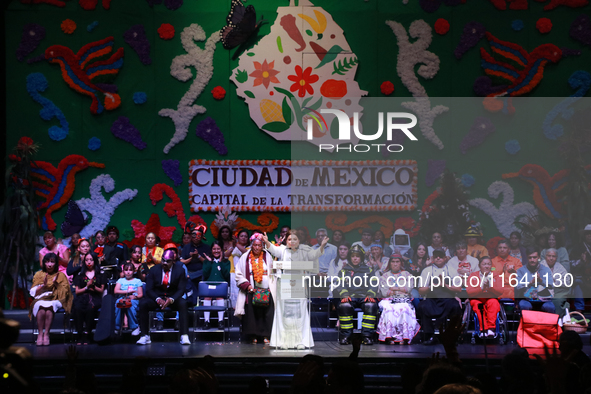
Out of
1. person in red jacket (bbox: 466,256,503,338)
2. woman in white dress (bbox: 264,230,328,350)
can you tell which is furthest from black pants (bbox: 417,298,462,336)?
woman in white dress (bbox: 264,230,328,350)

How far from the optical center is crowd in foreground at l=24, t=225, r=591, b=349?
313 inches

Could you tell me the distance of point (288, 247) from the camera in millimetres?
7992

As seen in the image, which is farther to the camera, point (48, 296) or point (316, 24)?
point (316, 24)

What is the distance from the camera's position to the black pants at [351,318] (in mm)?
7988

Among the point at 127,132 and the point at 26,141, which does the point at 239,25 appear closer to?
the point at 127,132

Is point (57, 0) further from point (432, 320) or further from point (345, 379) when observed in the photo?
point (345, 379)

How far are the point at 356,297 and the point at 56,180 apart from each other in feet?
17.9

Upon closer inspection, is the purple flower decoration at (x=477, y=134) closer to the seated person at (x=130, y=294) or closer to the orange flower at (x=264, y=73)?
the orange flower at (x=264, y=73)

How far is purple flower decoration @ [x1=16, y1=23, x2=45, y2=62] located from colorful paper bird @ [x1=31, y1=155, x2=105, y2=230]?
1.82 m

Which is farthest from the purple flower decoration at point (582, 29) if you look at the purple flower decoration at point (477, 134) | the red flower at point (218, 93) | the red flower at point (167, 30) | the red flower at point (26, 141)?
the red flower at point (26, 141)

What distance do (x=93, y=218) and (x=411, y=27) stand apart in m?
6.06

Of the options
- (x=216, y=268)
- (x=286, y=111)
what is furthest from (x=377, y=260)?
(x=286, y=111)

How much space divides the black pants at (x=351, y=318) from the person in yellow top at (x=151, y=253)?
9.51ft

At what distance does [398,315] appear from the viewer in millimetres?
7961
